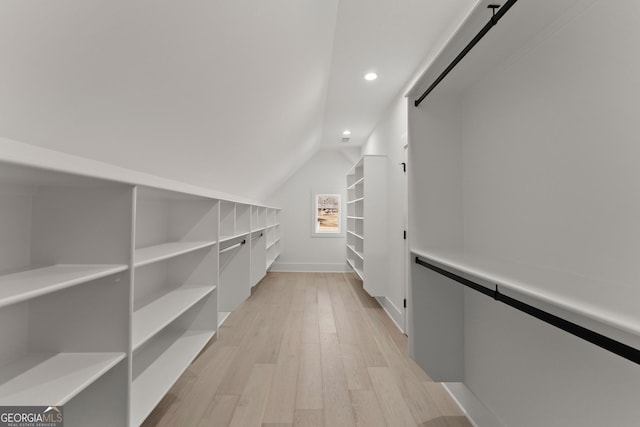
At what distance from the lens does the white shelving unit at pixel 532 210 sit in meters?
0.88

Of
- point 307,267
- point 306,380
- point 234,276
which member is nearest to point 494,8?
point 306,380

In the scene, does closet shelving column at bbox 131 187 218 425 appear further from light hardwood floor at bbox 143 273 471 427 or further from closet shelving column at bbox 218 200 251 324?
closet shelving column at bbox 218 200 251 324

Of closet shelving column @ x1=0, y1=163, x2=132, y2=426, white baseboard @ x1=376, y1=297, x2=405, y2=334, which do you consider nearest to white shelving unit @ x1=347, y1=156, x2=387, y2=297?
white baseboard @ x1=376, y1=297, x2=405, y2=334

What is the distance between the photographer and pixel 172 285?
2.17m

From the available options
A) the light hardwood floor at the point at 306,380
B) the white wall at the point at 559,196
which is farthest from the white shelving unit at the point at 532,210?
the light hardwood floor at the point at 306,380

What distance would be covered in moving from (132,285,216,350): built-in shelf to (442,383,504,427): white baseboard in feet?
5.64

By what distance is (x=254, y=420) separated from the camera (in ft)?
5.64

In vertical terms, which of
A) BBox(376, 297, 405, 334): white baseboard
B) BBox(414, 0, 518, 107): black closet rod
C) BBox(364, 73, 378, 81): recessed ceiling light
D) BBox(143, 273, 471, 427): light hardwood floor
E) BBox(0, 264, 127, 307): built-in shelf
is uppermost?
BBox(364, 73, 378, 81): recessed ceiling light

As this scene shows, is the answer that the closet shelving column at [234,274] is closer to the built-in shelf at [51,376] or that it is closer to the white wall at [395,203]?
the white wall at [395,203]

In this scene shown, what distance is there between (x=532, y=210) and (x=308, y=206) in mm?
5424

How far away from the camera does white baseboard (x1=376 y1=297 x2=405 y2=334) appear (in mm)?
3246

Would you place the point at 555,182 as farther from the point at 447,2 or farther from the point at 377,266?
the point at 377,266

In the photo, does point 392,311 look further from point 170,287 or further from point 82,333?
point 82,333

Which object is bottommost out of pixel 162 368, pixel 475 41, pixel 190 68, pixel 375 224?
pixel 162 368
